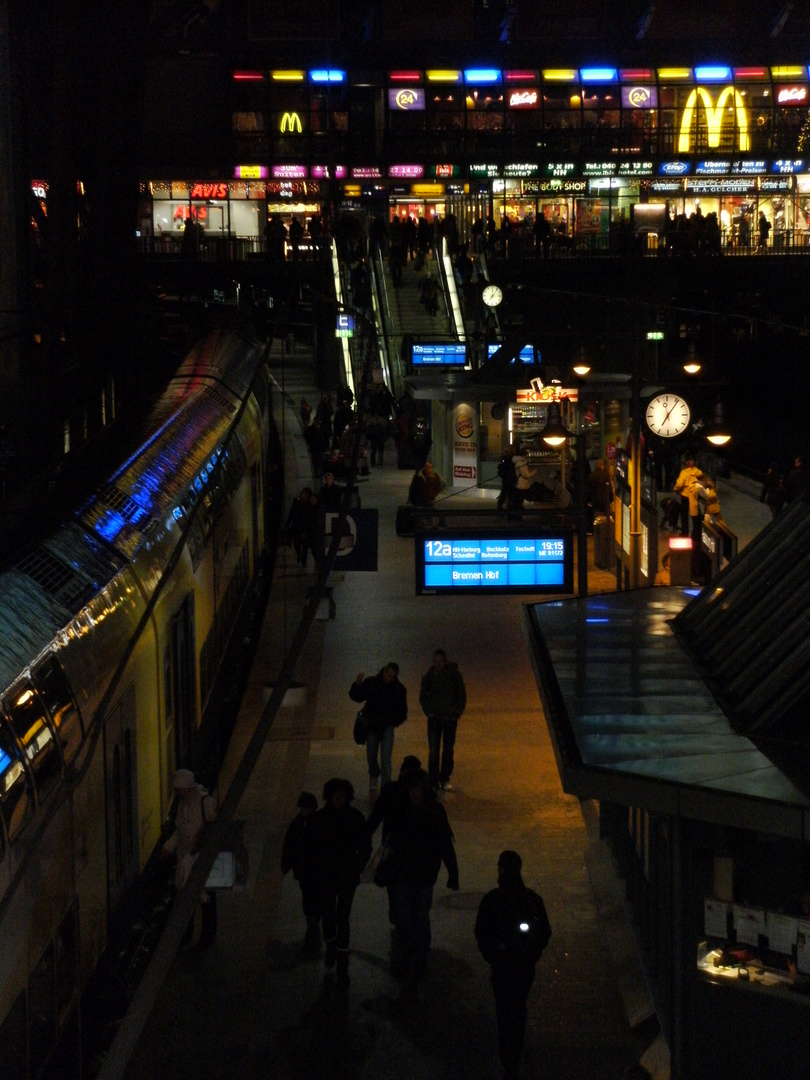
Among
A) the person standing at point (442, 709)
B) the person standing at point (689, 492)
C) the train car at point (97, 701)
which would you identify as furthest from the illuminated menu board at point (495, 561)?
the person standing at point (689, 492)

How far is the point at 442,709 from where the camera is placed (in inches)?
586

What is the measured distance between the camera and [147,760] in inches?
405

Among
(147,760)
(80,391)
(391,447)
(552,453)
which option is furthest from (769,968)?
(391,447)

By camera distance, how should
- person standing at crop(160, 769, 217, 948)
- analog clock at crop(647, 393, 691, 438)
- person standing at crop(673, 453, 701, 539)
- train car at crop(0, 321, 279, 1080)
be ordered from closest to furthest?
train car at crop(0, 321, 279, 1080) < person standing at crop(160, 769, 217, 948) < analog clock at crop(647, 393, 691, 438) < person standing at crop(673, 453, 701, 539)

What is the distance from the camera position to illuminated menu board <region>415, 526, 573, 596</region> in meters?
19.2

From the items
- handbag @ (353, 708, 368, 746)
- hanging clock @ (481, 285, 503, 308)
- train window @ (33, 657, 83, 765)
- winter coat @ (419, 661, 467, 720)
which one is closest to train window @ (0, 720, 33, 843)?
train window @ (33, 657, 83, 765)

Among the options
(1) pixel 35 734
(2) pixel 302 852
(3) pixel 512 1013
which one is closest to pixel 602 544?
(2) pixel 302 852

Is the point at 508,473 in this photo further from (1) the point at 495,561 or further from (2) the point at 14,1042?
(2) the point at 14,1042

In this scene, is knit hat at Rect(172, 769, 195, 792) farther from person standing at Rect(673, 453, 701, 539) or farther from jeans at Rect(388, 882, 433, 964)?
person standing at Rect(673, 453, 701, 539)

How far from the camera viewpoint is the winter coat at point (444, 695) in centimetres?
1487

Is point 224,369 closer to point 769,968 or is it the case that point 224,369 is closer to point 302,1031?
point 302,1031

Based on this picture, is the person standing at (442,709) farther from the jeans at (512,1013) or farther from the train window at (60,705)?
the train window at (60,705)

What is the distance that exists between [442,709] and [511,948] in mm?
6013

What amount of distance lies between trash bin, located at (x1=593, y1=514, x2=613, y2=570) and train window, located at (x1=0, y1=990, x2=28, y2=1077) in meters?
21.3
